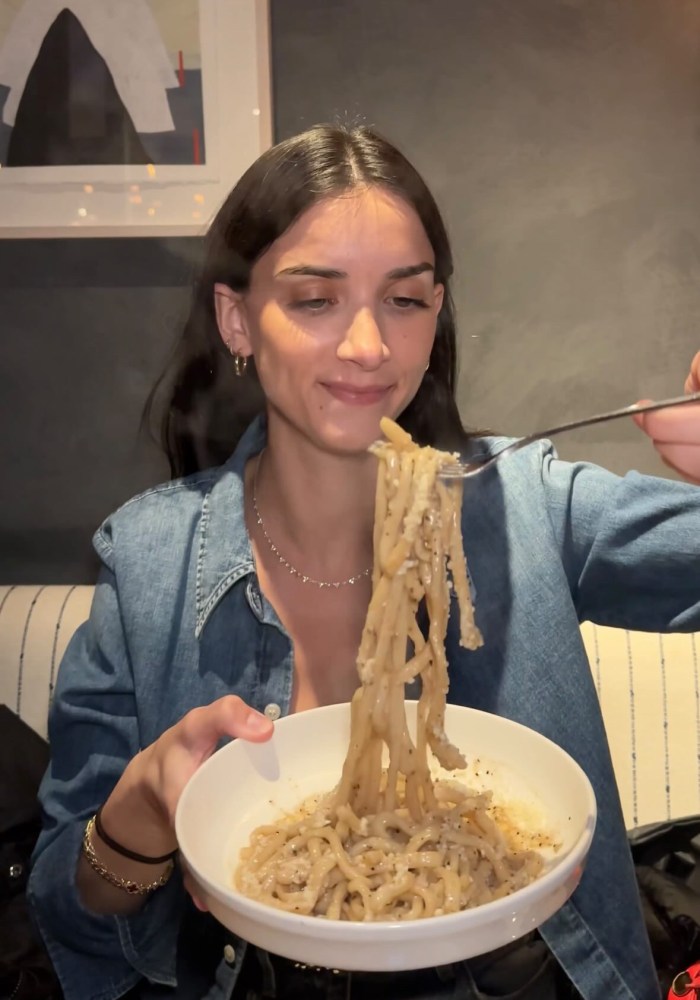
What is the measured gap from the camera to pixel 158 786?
0.82 m

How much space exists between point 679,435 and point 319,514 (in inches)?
21.0

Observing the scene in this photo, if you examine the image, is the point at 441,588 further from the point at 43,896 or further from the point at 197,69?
the point at 197,69

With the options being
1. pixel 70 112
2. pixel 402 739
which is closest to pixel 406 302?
pixel 402 739

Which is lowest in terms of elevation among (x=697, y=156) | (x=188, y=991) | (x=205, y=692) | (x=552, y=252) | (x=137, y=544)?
(x=188, y=991)

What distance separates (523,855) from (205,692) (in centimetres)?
50

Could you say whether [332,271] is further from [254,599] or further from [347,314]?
[254,599]

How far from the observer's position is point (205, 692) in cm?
107

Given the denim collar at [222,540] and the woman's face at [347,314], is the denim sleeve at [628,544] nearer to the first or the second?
the woman's face at [347,314]

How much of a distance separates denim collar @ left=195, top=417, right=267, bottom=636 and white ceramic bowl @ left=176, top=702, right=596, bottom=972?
30 cm

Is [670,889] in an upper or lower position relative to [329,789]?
lower

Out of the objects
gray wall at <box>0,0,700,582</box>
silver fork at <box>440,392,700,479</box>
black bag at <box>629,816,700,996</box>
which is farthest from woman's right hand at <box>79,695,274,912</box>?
gray wall at <box>0,0,700,582</box>

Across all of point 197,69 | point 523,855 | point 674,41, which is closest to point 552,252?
point 674,41

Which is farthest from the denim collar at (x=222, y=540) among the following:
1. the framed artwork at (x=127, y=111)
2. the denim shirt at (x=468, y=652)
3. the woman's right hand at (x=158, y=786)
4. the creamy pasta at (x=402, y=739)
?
the framed artwork at (x=127, y=111)

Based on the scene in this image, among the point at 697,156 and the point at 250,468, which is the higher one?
the point at 697,156
